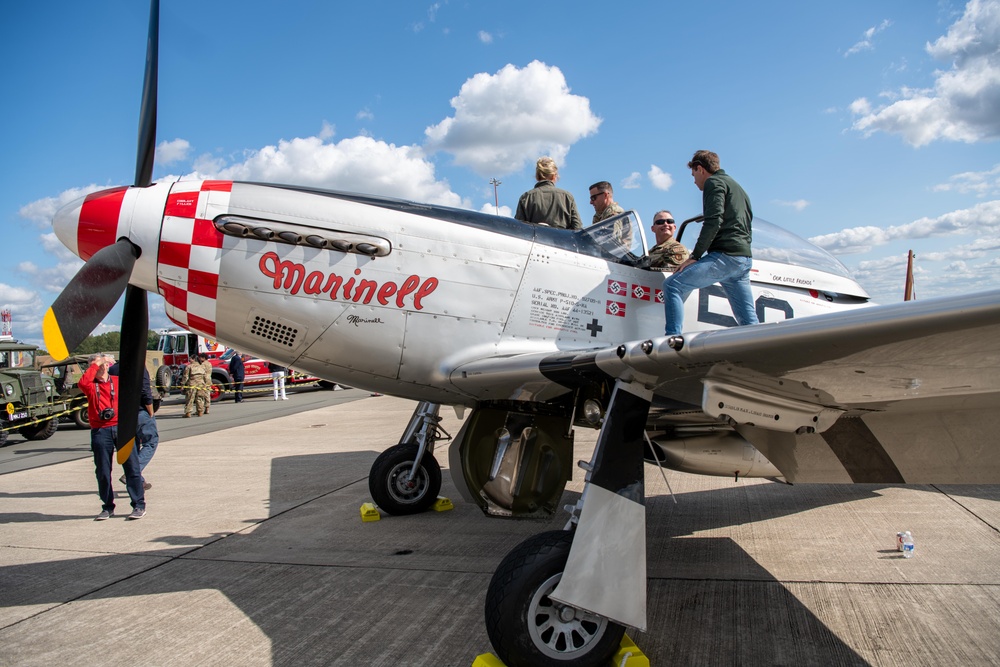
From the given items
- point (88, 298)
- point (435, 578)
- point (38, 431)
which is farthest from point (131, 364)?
point (38, 431)

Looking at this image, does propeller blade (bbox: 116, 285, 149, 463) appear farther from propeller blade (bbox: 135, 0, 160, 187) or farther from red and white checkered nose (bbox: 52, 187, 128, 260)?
propeller blade (bbox: 135, 0, 160, 187)

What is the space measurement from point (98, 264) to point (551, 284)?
8.30 feet

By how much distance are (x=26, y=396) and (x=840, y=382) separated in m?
14.8

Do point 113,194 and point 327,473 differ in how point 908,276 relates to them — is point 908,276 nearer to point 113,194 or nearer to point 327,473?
point 327,473

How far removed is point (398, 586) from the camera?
3.88 metres

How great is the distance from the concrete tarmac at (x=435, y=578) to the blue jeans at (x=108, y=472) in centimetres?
19

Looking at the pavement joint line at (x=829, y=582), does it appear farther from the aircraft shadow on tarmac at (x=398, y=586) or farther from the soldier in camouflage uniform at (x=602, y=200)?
the soldier in camouflage uniform at (x=602, y=200)

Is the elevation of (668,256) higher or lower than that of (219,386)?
higher

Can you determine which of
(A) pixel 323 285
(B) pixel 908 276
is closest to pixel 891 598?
(A) pixel 323 285

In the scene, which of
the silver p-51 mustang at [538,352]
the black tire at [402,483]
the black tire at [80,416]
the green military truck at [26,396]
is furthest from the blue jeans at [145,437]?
the black tire at [80,416]

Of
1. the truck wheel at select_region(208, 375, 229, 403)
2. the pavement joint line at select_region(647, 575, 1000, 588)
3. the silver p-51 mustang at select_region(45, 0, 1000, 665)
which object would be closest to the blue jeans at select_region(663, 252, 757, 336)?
the silver p-51 mustang at select_region(45, 0, 1000, 665)

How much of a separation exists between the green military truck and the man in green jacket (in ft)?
42.6

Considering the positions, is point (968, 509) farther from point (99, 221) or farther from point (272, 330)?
point (99, 221)

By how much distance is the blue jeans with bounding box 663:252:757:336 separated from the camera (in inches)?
150
